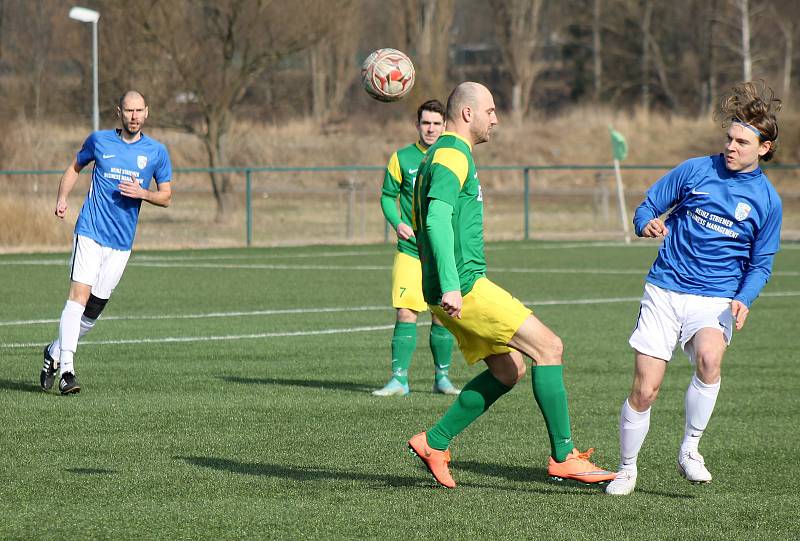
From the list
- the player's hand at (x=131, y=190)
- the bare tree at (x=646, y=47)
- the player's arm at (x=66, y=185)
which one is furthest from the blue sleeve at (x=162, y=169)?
the bare tree at (x=646, y=47)

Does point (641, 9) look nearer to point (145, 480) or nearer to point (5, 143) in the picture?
point (5, 143)

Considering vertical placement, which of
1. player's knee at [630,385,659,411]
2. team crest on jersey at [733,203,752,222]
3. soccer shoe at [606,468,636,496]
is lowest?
soccer shoe at [606,468,636,496]

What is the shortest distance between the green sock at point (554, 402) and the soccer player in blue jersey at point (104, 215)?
4.23 metres

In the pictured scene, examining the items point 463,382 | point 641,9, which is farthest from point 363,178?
point 463,382

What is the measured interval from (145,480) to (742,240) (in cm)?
313

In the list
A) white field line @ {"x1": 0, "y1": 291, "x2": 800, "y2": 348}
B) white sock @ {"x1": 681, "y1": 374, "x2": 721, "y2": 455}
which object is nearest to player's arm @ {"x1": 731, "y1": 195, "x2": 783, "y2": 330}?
white sock @ {"x1": 681, "y1": 374, "x2": 721, "y2": 455}

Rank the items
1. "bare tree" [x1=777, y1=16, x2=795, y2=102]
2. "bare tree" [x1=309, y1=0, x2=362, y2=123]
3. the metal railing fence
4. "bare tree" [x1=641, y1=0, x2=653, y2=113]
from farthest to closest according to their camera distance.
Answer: "bare tree" [x1=641, y1=0, x2=653, y2=113]
"bare tree" [x1=777, y1=16, x2=795, y2=102]
"bare tree" [x1=309, y1=0, x2=362, y2=123]
the metal railing fence

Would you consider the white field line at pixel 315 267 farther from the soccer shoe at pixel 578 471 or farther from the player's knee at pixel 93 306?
the soccer shoe at pixel 578 471

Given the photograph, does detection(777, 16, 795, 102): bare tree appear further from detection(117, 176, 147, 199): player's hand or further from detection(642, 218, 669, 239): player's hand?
detection(642, 218, 669, 239): player's hand

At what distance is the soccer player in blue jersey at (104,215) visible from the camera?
9703mm

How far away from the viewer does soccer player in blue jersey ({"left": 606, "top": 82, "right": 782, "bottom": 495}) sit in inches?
254

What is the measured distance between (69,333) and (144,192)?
44.8 inches

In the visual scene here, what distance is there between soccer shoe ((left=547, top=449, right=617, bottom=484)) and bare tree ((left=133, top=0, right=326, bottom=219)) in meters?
27.2

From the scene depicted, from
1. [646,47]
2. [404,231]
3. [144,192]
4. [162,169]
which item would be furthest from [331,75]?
[404,231]
